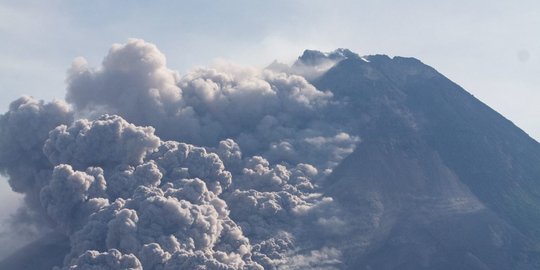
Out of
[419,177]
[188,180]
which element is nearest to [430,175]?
[419,177]

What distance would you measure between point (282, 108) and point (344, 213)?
3434 cm

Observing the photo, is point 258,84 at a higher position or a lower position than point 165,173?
higher

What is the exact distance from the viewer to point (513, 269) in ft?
305

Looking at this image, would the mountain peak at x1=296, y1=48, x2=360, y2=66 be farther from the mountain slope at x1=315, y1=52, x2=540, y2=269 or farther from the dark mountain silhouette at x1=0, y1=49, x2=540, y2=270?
the mountain slope at x1=315, y1=52, x2=540, y2=269

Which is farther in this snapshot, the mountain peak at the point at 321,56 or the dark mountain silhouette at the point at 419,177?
the mountain peak at the point at 321,56

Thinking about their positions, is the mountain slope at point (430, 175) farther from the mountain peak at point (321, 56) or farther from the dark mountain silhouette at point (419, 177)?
the mountain peak at point (321, 56)

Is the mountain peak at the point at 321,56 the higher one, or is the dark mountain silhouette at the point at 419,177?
the mountain peak at the point at 321,56

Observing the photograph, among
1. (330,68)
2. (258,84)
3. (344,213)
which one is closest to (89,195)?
(344,213)

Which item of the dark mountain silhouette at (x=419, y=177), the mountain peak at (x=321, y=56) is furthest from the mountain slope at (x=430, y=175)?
the mountain peak at (x=321, y=56)

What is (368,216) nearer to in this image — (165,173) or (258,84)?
(165,173)

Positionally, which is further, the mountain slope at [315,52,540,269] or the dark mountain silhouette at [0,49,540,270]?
the mountain slope at [315,52,540,269]

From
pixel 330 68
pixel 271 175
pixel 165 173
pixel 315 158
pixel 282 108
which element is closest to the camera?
pixel 165 173

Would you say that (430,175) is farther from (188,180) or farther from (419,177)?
(188,180)

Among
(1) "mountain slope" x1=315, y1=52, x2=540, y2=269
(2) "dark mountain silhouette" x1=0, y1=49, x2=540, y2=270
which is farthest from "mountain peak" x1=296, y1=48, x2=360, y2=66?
(1) "mountain slope" x1=315, y1=52, x2=540, y2=269
